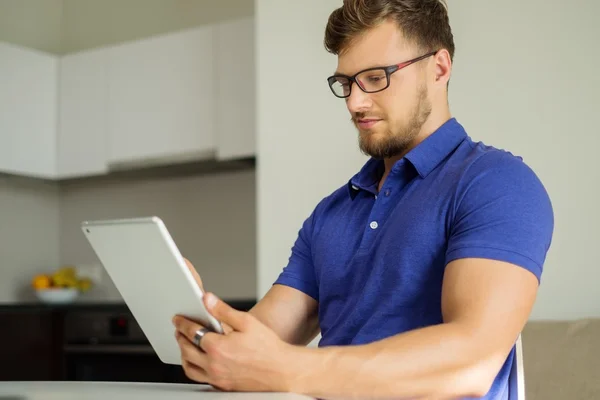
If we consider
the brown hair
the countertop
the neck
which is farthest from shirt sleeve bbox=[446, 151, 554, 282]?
the countertop

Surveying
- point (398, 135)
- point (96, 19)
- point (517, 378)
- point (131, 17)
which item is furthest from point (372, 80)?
point (96, 19)

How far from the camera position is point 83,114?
4.21 meters

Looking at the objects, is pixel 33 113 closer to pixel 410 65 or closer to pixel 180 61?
pixel 180 61

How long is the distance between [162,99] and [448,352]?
290cm

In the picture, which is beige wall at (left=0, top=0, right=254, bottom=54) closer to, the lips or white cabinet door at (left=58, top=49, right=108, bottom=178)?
white cabinet door at (left=58, top=49, right=108, bottom=178)

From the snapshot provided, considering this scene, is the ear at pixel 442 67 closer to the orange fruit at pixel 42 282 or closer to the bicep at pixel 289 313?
the bicep at pixel 289 313

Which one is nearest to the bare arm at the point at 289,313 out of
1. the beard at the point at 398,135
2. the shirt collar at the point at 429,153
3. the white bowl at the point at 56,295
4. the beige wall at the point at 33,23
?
the shirt collar at the point at 429,153

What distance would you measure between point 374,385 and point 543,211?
1.40ft

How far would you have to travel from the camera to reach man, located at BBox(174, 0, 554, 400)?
3.86ft

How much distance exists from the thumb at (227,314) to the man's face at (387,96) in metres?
0.58

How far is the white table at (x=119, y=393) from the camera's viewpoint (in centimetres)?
111

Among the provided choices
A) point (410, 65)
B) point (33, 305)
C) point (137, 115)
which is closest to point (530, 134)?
point (410, 65)

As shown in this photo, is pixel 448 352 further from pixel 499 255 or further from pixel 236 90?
pixel 236 90

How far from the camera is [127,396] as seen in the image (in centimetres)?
115
